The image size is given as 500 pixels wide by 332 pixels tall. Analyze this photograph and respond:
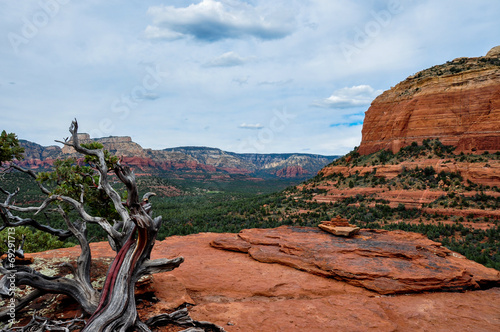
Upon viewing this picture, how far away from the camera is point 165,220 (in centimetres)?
4069

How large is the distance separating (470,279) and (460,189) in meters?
27.7

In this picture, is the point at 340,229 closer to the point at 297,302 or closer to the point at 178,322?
the point at 297,302

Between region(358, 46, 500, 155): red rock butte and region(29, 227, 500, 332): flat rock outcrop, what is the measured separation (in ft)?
A: 124

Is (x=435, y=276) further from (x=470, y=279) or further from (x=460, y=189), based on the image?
(x=460, y=189)

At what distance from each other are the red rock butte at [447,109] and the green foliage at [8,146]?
2019 inches

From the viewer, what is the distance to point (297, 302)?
8734mm

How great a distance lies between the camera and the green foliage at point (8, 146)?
870 cm

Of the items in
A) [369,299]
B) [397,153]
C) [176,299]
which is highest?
[397,153]

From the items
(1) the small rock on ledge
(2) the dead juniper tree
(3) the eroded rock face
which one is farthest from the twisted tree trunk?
(1) the small rock on ledge

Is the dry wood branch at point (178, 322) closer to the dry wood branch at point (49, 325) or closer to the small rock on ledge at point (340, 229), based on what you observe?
the dry wood branch at point (49, 325)

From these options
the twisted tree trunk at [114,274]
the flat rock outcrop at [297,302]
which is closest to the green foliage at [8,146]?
the twisted tree trunk at [114,274]

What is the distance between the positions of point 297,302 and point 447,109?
162 ft

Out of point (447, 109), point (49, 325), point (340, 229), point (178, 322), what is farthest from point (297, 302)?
point (447, 109)

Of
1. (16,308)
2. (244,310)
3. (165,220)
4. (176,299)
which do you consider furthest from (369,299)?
(165,220)
